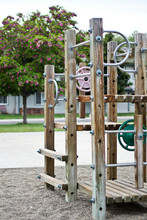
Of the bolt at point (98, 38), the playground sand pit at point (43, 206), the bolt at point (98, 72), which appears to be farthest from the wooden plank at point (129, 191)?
the bolt at point (98, 38)

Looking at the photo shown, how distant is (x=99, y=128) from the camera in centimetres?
460

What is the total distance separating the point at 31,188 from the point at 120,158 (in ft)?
12.2

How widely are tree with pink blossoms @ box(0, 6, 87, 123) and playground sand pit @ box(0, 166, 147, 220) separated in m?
13.9

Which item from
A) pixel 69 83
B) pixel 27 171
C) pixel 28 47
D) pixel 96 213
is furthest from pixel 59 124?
pixel 28 47

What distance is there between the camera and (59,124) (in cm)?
601

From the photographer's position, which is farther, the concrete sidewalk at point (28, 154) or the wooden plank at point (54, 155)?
the concrete sidewalk at point (28, 154)

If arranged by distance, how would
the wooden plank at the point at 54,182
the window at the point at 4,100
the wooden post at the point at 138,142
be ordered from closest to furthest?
the wooden post at the point at 138,142 → the wooden plank at the point at 54,182 → the window at the point at 4,100

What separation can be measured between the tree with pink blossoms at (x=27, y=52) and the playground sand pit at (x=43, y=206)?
45.6 ft

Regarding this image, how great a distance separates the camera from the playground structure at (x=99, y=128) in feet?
15.1

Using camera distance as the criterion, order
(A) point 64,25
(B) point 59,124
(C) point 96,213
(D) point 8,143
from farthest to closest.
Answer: (A) point 64,25 → (D) point 8,143 → (B) point 59,124 → (C) point 96,213

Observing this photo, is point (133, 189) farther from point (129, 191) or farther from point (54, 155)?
point (54, 155)

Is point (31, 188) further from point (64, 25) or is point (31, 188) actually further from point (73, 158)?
point (64, 25)

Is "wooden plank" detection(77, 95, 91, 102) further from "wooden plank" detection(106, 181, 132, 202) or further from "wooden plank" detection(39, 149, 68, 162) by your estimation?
"wooden plank" detection(106, 181, 132, 202)

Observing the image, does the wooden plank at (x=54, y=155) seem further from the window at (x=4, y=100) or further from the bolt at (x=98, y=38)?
the window at (x=4, y=100)
